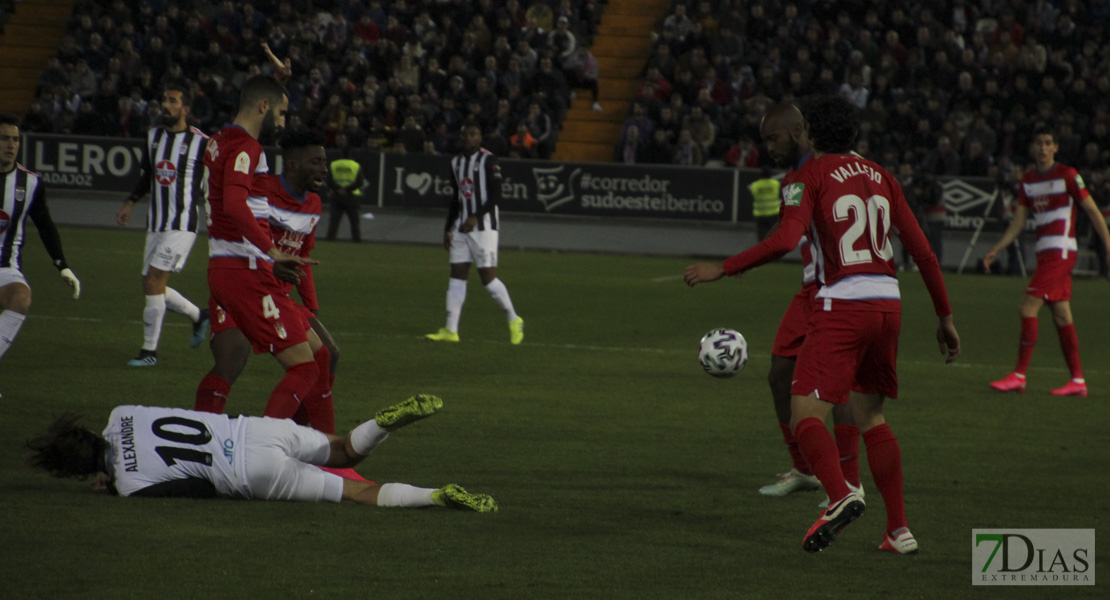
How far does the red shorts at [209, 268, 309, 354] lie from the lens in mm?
6742

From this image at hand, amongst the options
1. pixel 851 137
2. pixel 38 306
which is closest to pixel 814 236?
pixel 851 137

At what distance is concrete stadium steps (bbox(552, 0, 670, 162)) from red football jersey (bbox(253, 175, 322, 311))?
20403mm

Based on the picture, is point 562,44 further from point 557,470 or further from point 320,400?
point 320,400

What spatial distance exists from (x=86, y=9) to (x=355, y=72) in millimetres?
7407

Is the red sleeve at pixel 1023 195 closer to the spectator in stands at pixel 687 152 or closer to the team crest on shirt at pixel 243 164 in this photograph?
the team crest on shirt at pixel 243 164

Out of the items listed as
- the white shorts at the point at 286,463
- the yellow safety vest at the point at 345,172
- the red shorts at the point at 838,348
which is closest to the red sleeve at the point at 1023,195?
the red shorts at the point at 838,348

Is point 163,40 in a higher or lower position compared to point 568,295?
higher

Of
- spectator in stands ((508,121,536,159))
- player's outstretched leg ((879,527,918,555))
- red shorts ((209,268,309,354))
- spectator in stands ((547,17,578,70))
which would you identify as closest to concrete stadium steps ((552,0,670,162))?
spectator in stands ((547,17,578,70))

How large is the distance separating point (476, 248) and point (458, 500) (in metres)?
7.35

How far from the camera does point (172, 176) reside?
10.8 metres

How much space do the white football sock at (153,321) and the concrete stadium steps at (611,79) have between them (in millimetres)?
17414

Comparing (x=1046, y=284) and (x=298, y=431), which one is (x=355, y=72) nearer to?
(x=1046, y=284)

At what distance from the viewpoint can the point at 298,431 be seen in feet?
20.0

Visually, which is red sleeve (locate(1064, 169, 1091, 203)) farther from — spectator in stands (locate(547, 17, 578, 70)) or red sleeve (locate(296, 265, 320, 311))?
spectator in stands (locate(547, 17, 578, 70))
